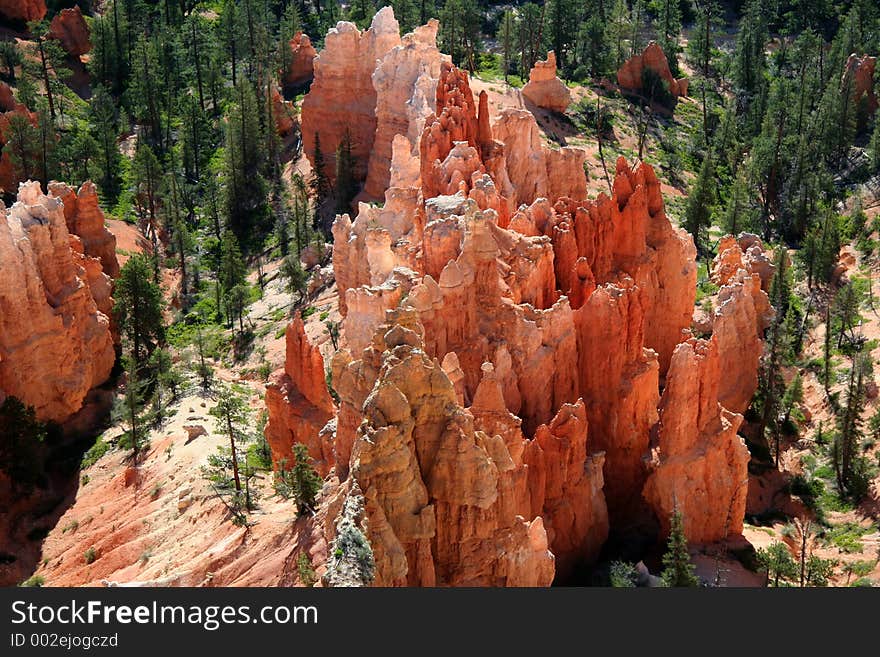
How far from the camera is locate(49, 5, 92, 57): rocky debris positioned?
119 meters

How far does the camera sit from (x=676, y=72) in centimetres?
12319

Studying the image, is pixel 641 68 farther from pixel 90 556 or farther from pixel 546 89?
pixel 90 556

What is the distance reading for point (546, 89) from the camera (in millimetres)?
101500

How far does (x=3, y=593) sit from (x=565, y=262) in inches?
1239

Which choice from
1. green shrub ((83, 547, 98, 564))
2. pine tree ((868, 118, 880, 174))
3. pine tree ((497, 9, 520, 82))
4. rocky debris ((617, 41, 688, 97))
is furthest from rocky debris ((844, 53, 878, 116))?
green shrub ((83, 547, 98, 564))

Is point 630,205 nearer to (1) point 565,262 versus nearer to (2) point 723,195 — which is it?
(1) point 565,262

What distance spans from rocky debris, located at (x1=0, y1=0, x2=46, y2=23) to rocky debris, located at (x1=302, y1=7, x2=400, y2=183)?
37.9 metres

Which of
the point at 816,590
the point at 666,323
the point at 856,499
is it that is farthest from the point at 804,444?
the point at 816,590

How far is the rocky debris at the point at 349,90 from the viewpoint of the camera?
93.8 m

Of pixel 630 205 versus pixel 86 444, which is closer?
pixel 630 205

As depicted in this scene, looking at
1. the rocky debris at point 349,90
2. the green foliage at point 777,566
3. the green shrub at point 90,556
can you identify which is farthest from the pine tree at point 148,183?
the green foliage at point 777,566

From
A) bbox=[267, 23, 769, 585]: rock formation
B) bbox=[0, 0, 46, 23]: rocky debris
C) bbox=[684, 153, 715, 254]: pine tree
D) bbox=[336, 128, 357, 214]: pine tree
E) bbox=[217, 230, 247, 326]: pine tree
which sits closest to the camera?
bbox=[267, 23, 769, 585]: rock formation

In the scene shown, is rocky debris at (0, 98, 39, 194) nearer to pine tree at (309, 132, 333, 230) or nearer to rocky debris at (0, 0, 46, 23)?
pine tree at (309, 132, 333, 230)

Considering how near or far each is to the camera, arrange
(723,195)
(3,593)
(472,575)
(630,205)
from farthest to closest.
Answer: (723,195), (630,205), (472,575), (3,593)
